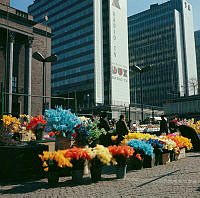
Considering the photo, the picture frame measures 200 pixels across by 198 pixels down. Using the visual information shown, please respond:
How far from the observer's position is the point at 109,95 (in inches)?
3196

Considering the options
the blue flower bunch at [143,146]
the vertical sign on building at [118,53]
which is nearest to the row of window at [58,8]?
the vertical sign on building at [118,53]

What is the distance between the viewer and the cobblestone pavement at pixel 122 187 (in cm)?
553

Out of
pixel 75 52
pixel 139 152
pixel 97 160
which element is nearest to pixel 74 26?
pixel 75 52

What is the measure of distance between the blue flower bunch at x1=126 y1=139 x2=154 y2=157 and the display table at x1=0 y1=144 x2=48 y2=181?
3112 mm

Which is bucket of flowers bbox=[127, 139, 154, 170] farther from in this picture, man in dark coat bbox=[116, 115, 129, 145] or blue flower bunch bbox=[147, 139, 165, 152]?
man in dark coat bbox=[116, 115, 129, 145]

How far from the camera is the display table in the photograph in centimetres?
728

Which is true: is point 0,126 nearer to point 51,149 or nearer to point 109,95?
point 51,149

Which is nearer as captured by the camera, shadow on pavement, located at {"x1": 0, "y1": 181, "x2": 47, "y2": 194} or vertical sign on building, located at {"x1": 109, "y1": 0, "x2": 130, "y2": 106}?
shadow on pavement, located at {"x1": 0, "y1": 181, "x2": 47, "y2": 194}

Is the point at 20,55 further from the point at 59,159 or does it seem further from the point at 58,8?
the point at 58,8

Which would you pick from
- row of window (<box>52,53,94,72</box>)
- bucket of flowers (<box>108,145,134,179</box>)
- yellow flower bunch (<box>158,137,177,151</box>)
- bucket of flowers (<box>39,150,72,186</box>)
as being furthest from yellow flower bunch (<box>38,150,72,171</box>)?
row of window (<box>52,53,94,72</box>)

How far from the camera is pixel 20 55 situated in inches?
1606

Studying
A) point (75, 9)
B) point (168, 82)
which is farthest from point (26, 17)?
point (168, 82)

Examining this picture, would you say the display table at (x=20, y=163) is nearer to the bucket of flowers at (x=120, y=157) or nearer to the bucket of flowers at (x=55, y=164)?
Answer: the bucket of flowers at (x=55, y=164)

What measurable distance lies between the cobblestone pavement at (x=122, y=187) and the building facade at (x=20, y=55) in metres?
29.2
